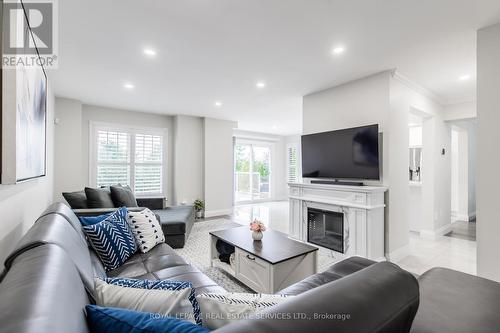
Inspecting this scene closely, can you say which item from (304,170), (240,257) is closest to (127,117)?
(304,170)

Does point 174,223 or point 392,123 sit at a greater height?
point 392,123

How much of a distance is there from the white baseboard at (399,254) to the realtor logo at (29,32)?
395 centimetres

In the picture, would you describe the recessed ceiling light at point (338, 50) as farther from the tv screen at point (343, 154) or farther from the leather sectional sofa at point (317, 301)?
the leather sectional sofa at point (317, 301)

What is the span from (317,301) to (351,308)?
3.3 inches

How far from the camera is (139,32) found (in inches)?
84.0

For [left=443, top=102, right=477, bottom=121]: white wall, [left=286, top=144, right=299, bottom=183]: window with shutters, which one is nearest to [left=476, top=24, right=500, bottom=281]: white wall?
[left=443, top=102, right=477, bottom=121]: white wall

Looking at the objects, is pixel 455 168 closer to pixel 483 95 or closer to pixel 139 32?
pixel 483 95

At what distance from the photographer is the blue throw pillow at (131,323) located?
25.1 inches

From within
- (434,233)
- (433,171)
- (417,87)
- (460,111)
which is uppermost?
(417,87)

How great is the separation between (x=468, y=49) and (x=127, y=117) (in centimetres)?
568

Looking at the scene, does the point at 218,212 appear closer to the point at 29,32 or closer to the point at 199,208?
the point at 199,208

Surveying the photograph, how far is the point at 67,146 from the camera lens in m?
4.13

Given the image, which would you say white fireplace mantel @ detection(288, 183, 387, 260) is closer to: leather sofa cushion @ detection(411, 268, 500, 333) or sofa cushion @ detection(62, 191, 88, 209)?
leather sofa cushion @ detection(411, 268, 500, 333)

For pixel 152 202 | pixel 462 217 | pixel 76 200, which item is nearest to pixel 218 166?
pixel 152 202
